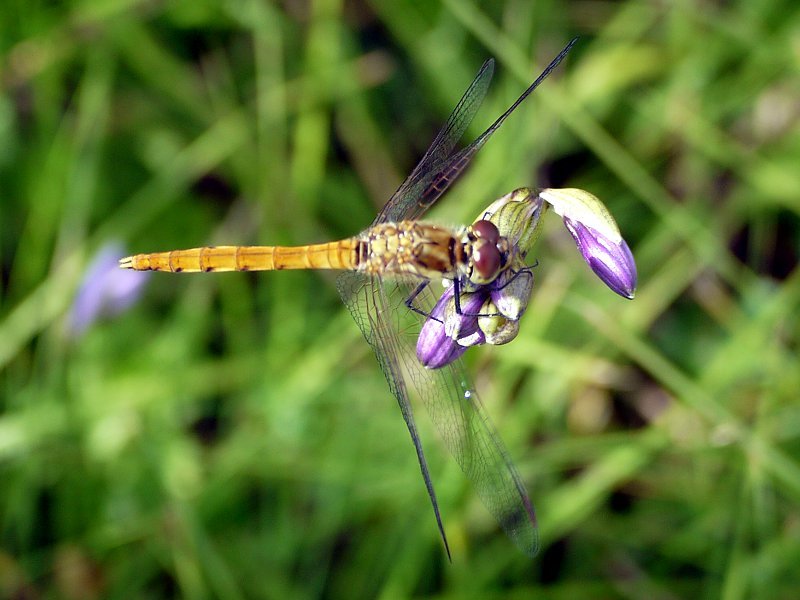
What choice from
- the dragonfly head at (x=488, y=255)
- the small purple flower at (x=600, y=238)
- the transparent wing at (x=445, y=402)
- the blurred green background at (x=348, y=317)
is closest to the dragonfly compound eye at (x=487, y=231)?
the dragonfly head at (x=488, y=255)

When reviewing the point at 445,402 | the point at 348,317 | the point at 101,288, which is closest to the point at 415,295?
the point at 445,402

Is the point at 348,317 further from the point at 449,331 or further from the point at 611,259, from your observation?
the point at 611,259

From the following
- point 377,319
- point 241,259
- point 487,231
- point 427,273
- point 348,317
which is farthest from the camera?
point 348,317

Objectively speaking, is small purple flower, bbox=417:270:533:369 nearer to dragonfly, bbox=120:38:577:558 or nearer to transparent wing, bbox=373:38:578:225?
dragonfly, bbox=120:38:577:558

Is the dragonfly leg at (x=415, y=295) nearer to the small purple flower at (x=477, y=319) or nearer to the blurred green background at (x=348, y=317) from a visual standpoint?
the small purple flower at (x=477, y=319)

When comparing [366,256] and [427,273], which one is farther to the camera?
[366,256]

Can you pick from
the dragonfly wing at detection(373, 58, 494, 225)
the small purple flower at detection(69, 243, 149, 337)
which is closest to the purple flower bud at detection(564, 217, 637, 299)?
the dragonfly wing at detection(373, 58, 494, 225)
